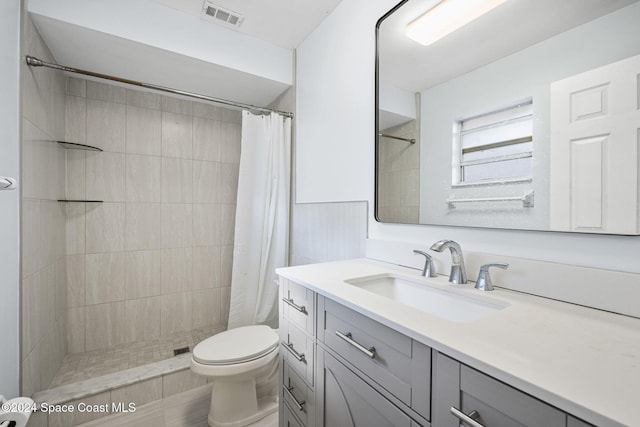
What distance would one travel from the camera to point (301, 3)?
65.4 inches

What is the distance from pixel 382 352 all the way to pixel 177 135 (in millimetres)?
2376

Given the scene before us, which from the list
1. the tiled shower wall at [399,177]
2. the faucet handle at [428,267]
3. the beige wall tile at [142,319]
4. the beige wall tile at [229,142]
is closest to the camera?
the faucet handle at [428,267]

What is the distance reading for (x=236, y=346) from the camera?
152 centimetres

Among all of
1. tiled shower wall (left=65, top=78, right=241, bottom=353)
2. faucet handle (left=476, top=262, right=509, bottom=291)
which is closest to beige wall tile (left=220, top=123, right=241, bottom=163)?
tiled shower wall (left=65, top=78, right=241, bottom=353)

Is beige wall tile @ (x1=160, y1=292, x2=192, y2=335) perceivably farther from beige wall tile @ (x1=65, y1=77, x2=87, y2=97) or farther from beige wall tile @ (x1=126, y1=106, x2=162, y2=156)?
beige wall tile @ (x1=65, y1=77, x2=87, y2=97)

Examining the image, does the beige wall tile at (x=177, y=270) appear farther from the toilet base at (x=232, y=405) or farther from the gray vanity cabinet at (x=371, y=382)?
the gray vanity cabinet at (x=371, y=382)

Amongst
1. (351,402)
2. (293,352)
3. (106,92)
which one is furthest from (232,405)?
(106,92)

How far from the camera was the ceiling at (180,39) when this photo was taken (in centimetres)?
150

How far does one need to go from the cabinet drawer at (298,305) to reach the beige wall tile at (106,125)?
1880 millimetres

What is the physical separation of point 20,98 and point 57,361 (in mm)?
1593

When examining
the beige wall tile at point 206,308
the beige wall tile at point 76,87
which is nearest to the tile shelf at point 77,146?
the beige wall tile at point 76,87

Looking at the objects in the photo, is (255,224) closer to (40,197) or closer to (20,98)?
(40,197)

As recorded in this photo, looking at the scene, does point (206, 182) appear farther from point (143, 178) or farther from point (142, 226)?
point (142, 226)

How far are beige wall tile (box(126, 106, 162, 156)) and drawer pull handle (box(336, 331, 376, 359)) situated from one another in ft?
7.22
